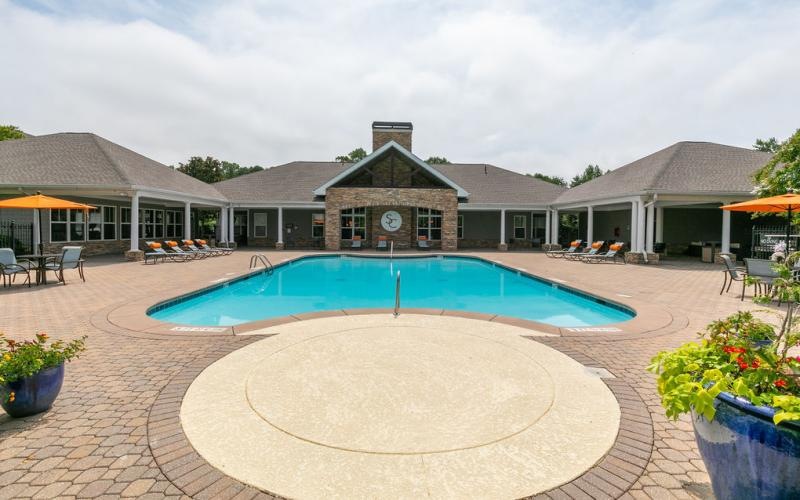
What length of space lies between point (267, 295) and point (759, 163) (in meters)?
25.0

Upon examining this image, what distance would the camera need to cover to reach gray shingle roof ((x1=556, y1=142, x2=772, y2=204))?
1766cm

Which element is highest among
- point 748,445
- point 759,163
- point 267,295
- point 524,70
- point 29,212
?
point 524,70

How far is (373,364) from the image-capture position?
4.59 m

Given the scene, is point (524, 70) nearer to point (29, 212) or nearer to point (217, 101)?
point (217, 101)

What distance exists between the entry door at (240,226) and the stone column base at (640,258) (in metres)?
23.6

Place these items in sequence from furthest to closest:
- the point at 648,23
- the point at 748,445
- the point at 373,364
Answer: the point at 648,23, the point at 373,364, the point at 748,445

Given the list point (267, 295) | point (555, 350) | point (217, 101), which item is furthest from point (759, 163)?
point (217, 101)

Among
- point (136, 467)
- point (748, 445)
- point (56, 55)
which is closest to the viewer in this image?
point (748, 445)

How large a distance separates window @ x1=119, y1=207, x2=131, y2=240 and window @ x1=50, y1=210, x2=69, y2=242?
11.0 feet

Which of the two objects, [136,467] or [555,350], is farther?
[555,350]

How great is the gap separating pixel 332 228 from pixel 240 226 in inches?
320

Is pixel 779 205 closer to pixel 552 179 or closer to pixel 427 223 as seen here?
pixel 427 223

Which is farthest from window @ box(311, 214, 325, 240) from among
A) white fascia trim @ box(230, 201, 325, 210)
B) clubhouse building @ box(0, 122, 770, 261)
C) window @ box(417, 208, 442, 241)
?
window @ box(417, 208, 442, 241)

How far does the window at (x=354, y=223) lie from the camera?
2633 centimetres
